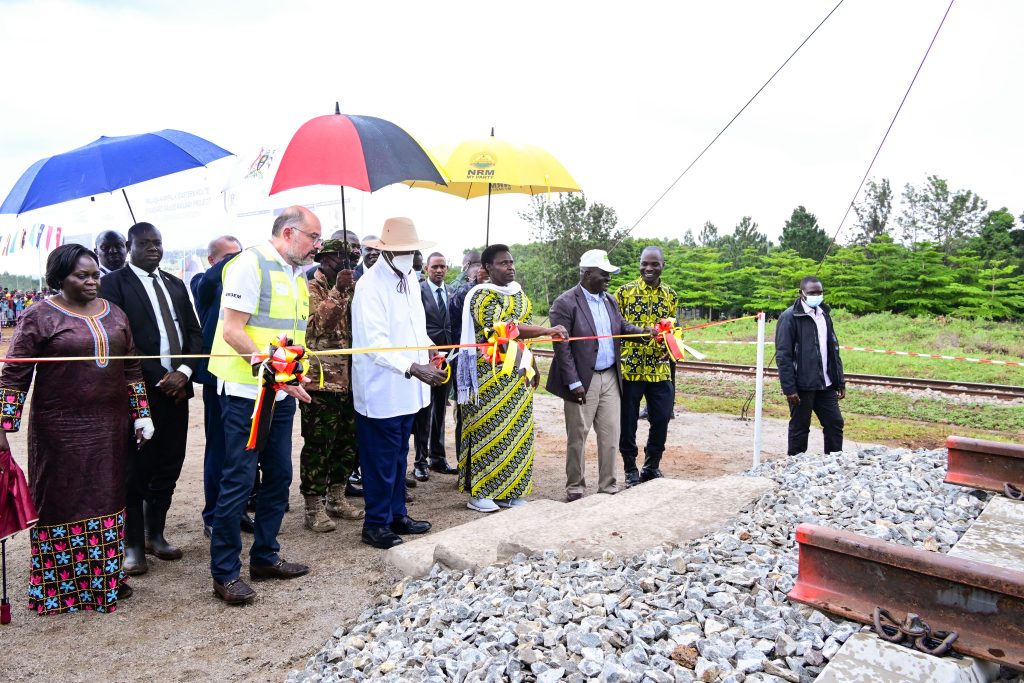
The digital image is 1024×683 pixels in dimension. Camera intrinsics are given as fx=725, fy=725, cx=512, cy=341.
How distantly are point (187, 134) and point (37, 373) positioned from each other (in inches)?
94.2

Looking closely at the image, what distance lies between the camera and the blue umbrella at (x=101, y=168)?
4727 mm

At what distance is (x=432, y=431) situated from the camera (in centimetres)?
739

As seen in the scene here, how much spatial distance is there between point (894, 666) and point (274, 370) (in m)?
3.01

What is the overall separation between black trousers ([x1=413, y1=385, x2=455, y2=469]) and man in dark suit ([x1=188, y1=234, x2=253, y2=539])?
1.89 metres

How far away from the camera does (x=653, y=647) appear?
2.62 meters

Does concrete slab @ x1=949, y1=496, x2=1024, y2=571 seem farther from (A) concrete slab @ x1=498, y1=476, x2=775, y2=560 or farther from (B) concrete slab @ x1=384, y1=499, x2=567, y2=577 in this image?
(B) concrete slab @ x1=384, y1=499, x2=567, y2=577

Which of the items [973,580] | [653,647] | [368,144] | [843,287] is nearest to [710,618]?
[653,647]

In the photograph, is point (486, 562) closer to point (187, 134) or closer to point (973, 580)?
point (973, 580)

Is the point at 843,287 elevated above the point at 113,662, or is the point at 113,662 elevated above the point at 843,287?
the point at 843,287

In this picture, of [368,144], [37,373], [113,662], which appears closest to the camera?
[113,662]

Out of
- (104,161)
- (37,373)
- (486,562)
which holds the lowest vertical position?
(486,562)

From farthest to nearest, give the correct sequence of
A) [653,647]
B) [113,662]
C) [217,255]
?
[217,255], [113,662], [653,647]

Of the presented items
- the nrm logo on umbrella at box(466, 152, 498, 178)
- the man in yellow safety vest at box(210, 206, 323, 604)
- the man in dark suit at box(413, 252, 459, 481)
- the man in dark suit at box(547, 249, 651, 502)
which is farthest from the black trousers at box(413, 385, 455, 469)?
the man in yellow safety vest at box(210, 206, 323, 604)

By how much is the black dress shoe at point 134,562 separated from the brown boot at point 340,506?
147 cm
